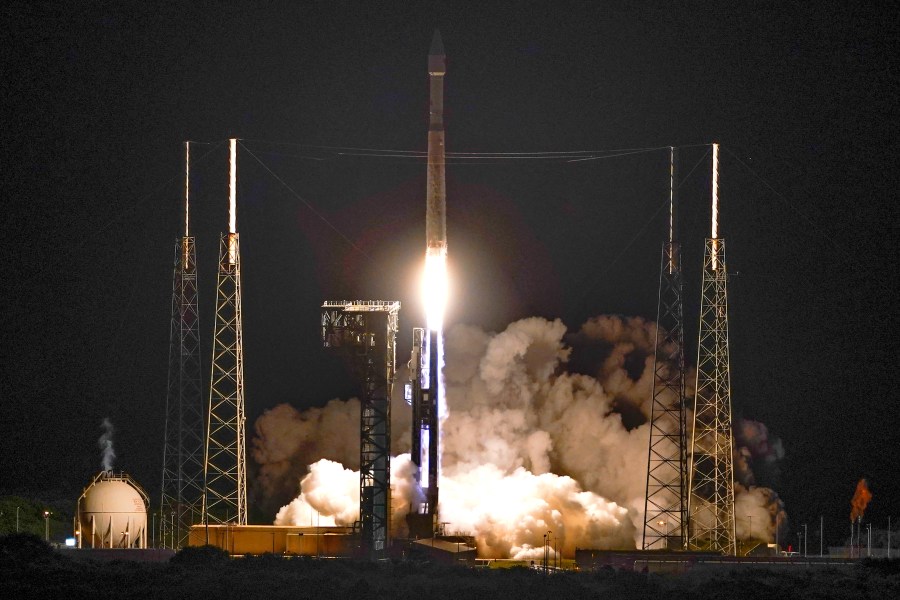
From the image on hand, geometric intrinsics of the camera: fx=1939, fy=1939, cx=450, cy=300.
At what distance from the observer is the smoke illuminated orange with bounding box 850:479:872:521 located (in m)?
82.9

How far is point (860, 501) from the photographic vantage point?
277 ft

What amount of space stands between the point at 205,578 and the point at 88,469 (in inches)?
1842

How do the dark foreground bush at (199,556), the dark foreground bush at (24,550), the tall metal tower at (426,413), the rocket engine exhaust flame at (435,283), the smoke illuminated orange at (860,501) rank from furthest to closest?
the smoke illuminated orange at (860,501) < the rocket engine exhaust flame at (435,283) < the tall metal tower at (426,413) < the dark foreground bush at (199,556) < the dark foreground bush at (24,550)

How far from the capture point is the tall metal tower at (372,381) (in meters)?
65.0

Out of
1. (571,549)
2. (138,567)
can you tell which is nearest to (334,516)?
(571,549)

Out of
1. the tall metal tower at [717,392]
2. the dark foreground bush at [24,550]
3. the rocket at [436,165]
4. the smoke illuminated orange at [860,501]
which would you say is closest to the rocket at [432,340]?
the rocket at [436,165]

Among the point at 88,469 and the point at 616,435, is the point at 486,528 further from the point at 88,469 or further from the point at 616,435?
the point at 88,469

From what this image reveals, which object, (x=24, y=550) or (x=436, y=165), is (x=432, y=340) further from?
(x=24, y=550)

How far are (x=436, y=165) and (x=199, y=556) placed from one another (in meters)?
17.8

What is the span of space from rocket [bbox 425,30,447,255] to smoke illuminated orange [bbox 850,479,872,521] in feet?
77.9

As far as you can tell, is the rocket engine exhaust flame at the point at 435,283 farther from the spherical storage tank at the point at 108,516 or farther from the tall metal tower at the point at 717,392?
the spherical storage tank at the point at 108,516

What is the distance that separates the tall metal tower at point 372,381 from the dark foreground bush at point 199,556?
19.8 ft

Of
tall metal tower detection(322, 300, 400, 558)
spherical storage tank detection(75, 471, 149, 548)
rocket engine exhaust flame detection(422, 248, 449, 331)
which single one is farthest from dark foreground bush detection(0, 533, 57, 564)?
rocket engine exhaust flame detection(422, 248, 449, 331)

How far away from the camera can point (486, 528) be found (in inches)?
2739
